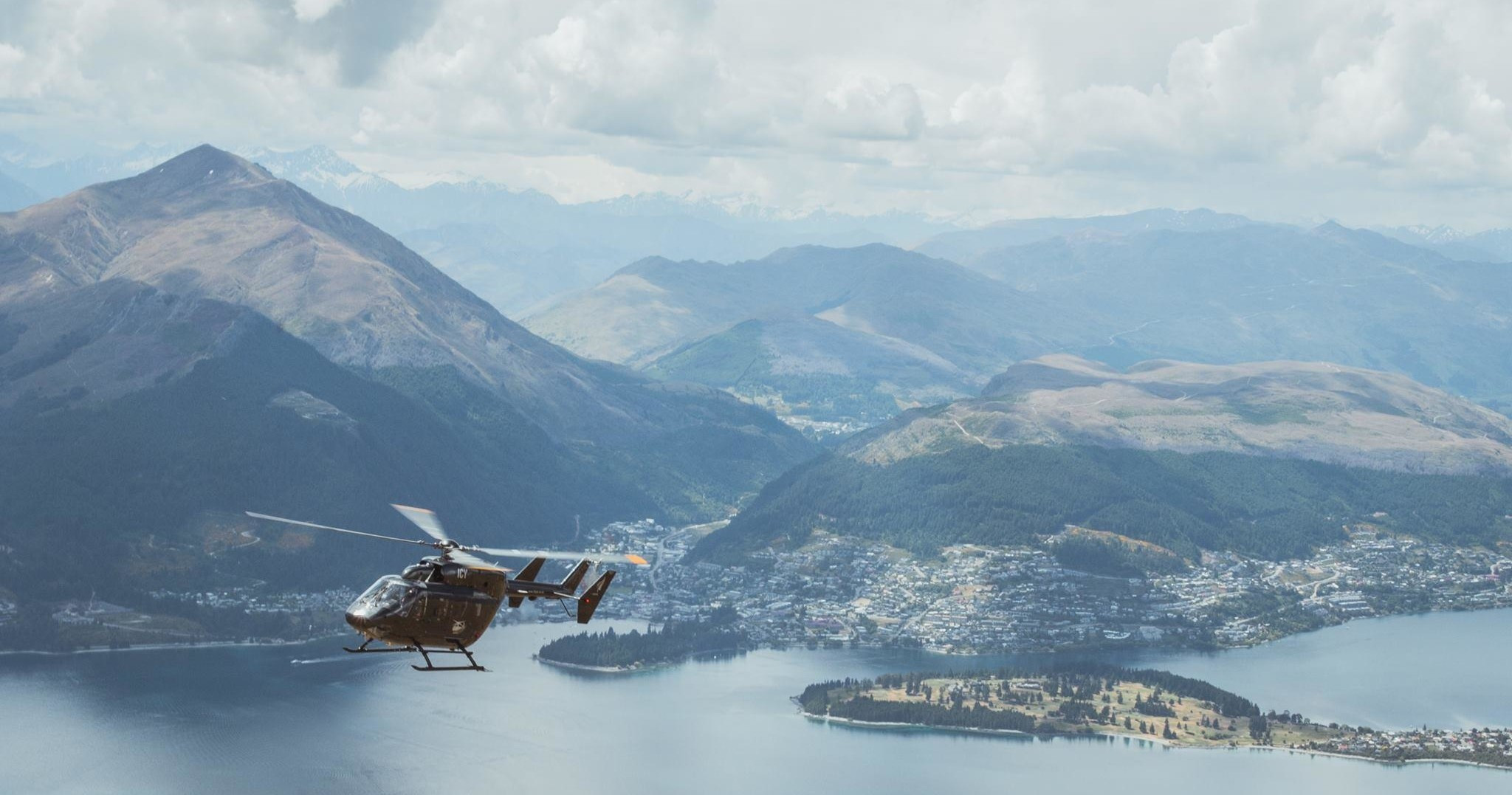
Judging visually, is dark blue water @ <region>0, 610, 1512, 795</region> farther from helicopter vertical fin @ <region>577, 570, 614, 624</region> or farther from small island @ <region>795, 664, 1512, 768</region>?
helicopter vertical fin @ <region>577, 570, 614, 624</region>

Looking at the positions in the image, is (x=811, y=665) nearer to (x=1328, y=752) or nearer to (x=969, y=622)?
(x=969, y=622)

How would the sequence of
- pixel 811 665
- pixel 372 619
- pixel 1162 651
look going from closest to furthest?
pixel 372 619
pixel 811 665
pixel 1162 651

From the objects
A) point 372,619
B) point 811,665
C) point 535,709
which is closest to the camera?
point 372,619

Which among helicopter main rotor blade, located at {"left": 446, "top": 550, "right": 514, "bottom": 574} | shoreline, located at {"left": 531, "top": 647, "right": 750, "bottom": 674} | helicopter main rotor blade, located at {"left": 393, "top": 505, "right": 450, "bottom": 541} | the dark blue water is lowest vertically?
the dark blue water

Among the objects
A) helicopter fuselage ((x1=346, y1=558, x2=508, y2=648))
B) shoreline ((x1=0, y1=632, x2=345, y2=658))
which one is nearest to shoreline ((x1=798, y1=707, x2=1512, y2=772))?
shoreline ((x1=0, y1=632, x2=345, y2=658))

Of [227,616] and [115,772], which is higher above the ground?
[227,616]

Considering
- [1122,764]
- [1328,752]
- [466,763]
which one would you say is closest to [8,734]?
[466,763]

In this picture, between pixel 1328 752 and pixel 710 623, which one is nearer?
pixel 1328 752

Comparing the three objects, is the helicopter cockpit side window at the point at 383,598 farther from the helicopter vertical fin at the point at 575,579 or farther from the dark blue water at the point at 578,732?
the dark blue water at the point at 578,732
